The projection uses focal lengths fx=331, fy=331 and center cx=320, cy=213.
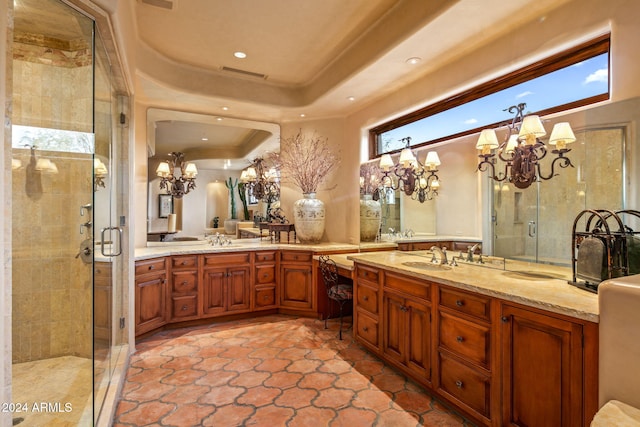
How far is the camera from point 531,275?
2184mm

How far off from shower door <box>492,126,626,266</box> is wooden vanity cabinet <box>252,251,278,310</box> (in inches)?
102

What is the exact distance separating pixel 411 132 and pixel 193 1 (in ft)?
7.86

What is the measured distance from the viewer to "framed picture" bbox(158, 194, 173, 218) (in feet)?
13.6

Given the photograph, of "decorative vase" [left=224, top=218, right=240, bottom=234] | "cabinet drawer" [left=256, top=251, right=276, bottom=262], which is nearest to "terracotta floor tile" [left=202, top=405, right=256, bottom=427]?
"cabinet drawer" [left=256, top=251, right=276, bottom=262]

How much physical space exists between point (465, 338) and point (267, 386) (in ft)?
4.85

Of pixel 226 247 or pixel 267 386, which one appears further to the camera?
pixel 226 247

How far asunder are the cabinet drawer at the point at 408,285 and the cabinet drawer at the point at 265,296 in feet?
6.27

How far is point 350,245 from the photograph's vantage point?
432 centimetres

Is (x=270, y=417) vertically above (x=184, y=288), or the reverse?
(x=184, y=288)

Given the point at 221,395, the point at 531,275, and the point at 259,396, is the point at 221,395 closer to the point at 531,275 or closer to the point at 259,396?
the point at 259,396

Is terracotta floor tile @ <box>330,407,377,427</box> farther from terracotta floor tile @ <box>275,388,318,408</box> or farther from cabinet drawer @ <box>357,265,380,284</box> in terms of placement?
cabinet drawer @ <box>357,265,380,284</box>

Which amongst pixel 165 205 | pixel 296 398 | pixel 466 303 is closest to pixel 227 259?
pixel 165 205

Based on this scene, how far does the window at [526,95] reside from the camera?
6.84 ft

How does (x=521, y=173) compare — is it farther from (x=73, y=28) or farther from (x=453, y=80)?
(x=73, y=28)
